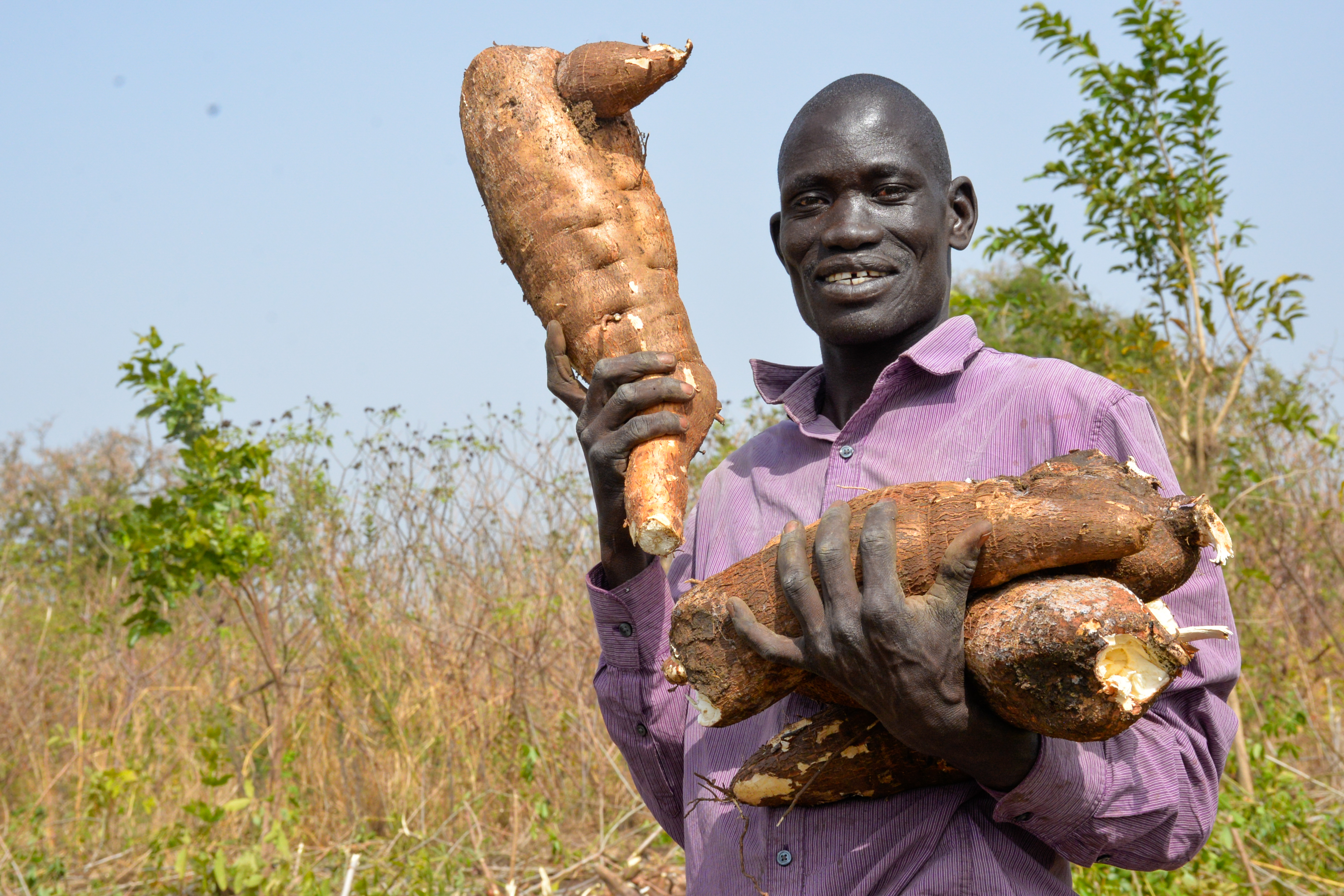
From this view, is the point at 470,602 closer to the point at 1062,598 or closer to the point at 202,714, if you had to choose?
the point at 202,714

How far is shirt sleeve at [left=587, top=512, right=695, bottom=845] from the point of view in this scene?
189cm

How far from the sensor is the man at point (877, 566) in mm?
1312

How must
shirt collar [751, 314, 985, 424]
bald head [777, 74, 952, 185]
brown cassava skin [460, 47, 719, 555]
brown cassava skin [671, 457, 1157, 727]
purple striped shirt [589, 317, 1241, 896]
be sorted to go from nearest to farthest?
brown cassava skin [671, 457, 1157, 727] → purple striped shirt [589, 317, 1241, 896] → shirt collar [751, 314, 985, 424] → bald head [777, 74, 952, 185] → brown cassava skin [460, 47, 719, 555]

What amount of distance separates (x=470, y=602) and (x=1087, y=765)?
420cm

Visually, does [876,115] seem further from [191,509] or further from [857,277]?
[191,509]

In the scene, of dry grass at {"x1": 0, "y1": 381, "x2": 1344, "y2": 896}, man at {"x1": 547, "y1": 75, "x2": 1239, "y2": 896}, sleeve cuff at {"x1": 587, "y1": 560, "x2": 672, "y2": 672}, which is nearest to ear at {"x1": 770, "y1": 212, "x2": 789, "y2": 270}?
man at {"x1": 547, "y1": 75, "x2": 1239, "y2": 896}

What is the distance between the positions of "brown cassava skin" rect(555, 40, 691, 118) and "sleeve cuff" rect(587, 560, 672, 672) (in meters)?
0.94

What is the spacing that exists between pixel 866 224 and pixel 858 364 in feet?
0.84

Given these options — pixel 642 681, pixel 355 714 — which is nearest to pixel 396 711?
pixel 355 714

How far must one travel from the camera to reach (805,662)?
1.36 metres

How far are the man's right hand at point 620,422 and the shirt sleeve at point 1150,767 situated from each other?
68cm

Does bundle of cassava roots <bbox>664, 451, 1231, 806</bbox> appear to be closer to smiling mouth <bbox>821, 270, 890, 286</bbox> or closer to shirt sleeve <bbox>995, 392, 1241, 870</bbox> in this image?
shirt sleeve <bbox>995, 392, 1241, 870</bbox>

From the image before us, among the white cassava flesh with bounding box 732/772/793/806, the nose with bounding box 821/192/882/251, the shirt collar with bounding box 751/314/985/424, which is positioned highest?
the nose with bounding box 821/192/882/251

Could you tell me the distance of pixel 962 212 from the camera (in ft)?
6.55
